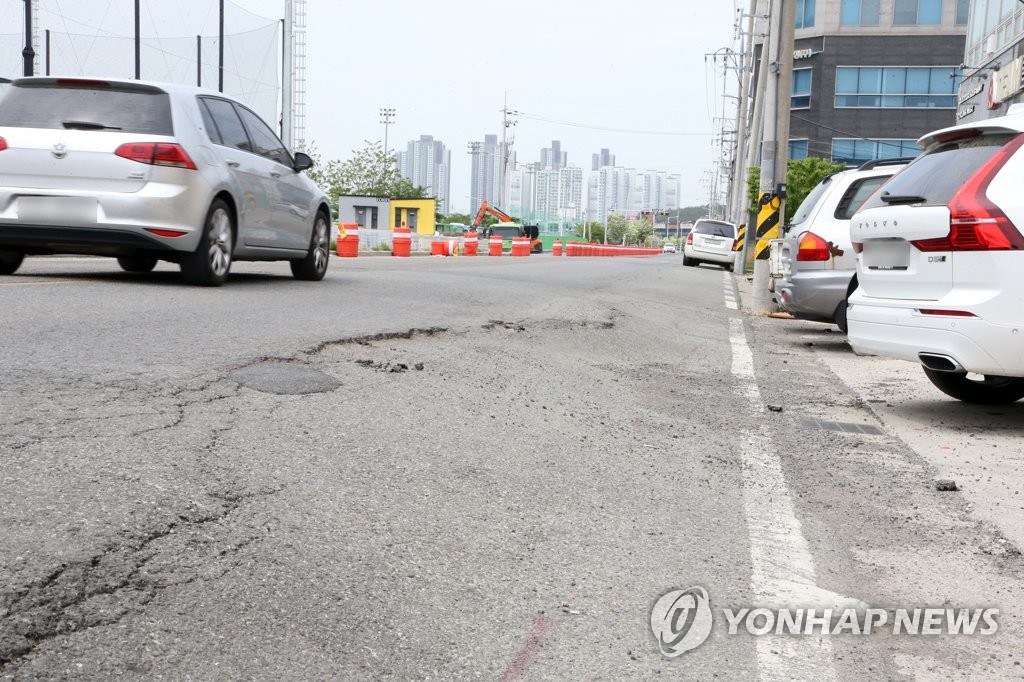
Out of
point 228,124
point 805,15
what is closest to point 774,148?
point 228,124

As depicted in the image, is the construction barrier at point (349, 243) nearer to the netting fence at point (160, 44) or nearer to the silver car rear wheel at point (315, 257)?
the netting fence at point (160, 44)

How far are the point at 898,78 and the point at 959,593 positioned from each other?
65.8 m

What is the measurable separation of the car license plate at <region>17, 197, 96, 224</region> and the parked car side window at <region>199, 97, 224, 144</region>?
1214 millimetres

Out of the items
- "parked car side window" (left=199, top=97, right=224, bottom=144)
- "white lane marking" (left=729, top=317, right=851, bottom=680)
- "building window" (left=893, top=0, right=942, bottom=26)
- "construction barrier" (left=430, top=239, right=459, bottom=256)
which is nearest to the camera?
"white lane marking" (left=729, top=317, right=851, bottom=680)

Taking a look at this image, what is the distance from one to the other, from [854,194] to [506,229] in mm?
54296

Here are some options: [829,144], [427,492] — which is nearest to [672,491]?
[427,492]

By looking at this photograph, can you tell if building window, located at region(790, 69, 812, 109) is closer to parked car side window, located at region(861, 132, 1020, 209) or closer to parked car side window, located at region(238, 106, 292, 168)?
parked car side window, located at region(238, 106, 292, 168)

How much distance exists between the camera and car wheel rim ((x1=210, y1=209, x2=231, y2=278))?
A: 9.44 metres

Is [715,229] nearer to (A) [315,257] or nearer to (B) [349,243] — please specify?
(B) [349,243]

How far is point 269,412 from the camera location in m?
4.54

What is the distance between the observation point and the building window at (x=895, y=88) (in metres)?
63.1

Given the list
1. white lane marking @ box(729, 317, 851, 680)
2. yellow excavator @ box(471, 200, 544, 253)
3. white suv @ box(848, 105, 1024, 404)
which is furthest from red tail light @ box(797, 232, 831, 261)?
yellow excavator @ box(471, 200, 544, 253)

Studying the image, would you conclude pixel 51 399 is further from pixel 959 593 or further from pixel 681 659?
pixel 959 593

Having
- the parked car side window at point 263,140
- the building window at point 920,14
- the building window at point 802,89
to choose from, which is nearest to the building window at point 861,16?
the building window at point 920,14
